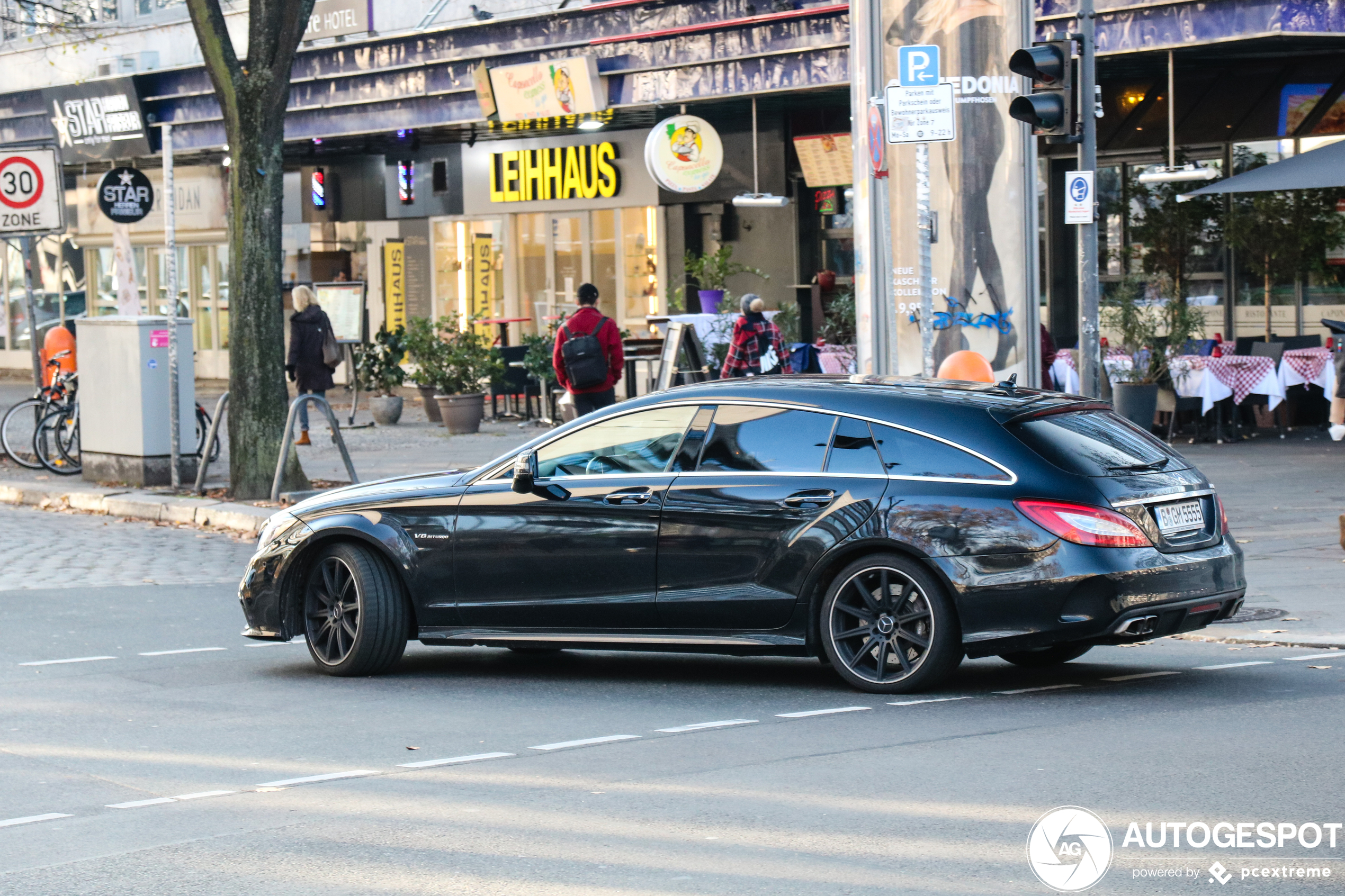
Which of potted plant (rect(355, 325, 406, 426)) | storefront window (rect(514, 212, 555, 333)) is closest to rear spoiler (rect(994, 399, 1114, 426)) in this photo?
potted plant (rect(355, 325, 406, 426))

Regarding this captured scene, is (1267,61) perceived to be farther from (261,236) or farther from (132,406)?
(132,406)

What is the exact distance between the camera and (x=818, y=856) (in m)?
5.41

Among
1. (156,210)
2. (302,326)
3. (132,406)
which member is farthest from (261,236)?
(156,210)

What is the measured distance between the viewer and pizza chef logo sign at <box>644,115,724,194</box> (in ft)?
70.1

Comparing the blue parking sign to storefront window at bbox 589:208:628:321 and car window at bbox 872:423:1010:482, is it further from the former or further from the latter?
storefront window at bbox 589:208:628:321

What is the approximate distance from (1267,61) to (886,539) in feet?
48.1

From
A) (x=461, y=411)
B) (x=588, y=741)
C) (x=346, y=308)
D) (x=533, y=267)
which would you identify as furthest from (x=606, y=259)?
(x=588, y=741)

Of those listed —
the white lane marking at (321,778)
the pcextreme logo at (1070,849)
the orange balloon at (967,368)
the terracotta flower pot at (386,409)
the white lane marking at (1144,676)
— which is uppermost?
the orange balloon at (967,368)

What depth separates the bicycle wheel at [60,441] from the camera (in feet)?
63.1

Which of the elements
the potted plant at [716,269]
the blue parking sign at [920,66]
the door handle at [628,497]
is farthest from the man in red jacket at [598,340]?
the door handle at [628,497]

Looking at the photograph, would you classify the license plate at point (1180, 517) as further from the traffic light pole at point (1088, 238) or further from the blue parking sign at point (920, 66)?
the traffic light pole at point (1088, 238)

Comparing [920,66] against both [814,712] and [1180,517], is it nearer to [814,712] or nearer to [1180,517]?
[1180,517]

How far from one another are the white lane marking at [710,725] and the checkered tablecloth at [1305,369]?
12.3 metres

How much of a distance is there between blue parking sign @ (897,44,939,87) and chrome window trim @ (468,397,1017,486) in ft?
11.2
